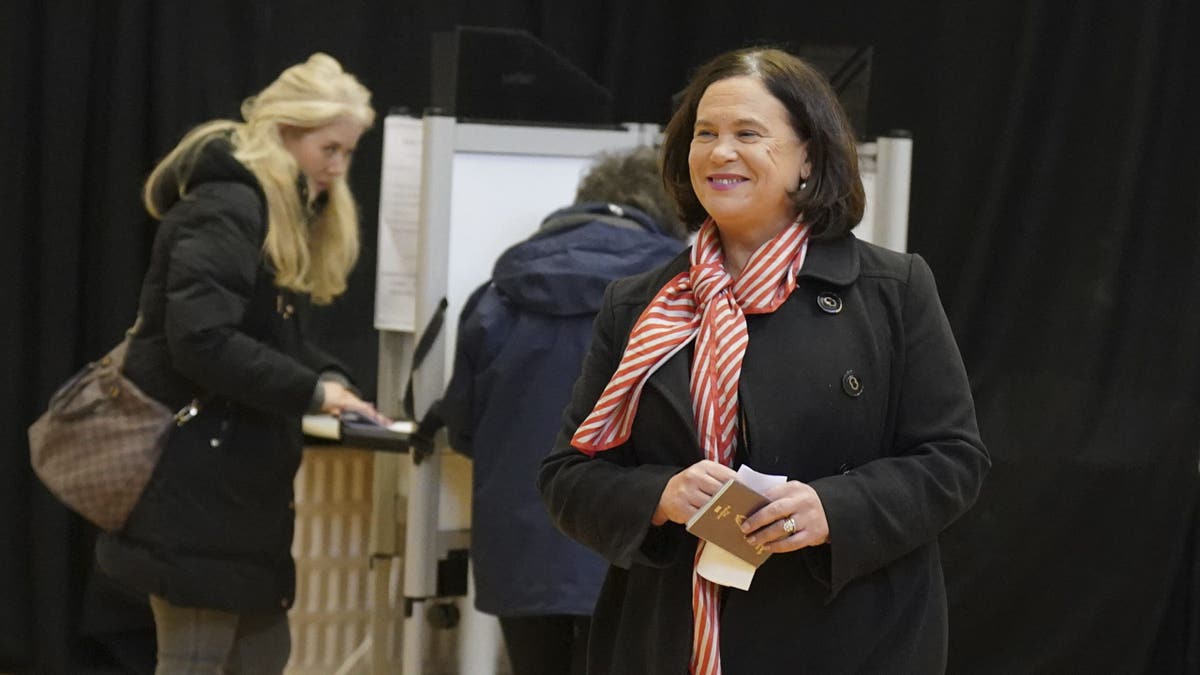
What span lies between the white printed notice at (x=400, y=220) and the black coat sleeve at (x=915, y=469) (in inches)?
79.2

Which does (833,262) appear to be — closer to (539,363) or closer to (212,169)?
(539,363)

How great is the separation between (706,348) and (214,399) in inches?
58.0

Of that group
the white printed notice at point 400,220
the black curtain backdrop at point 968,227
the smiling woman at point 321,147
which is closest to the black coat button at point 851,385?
the smiling woman at point 321,147

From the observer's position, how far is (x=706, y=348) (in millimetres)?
1660

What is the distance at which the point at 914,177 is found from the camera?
4.15 meters

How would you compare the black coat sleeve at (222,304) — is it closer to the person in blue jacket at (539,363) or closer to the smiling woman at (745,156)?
the person in blue jacket at (539,363)

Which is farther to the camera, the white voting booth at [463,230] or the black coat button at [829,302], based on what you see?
the white voting booth at [463,230]

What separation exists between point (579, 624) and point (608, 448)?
1.40 metres

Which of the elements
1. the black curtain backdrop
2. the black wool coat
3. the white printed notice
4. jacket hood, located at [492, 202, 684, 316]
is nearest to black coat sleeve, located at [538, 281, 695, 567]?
the black wool coat

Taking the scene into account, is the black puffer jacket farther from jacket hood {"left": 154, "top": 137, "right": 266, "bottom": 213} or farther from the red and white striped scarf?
the red and white striped scarf

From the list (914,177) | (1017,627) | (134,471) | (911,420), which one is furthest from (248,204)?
(1017,627)

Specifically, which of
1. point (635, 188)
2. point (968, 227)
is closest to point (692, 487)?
point (635, 188)

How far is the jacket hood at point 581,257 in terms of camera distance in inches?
114

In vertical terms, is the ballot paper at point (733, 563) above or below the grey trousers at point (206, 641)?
above
